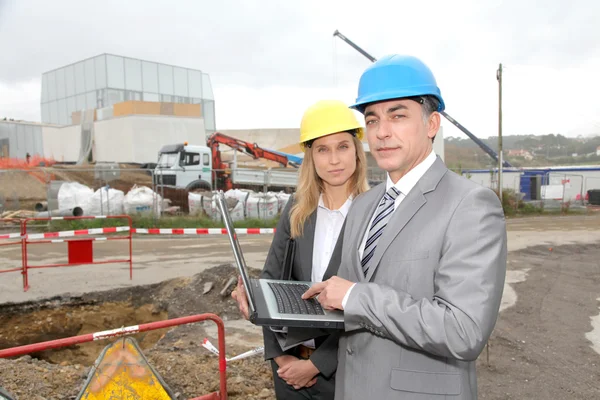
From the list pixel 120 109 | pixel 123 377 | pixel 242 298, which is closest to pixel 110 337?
pixel 123 377

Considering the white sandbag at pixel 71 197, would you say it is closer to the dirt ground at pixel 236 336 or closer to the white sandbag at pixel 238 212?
the white sandbag at pixel 238 212

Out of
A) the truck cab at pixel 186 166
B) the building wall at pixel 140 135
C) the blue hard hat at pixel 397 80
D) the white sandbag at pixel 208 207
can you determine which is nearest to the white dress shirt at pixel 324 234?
the blue hard hat at pixel 397 80

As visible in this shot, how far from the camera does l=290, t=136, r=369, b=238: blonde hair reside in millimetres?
2521

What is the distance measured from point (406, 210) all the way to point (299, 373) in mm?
1140

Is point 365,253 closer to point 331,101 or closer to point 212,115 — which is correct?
point 331,101

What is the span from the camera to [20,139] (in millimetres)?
37562

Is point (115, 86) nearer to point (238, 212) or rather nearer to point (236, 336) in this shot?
point (238, 212)

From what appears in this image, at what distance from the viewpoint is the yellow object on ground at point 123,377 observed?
2.84 m

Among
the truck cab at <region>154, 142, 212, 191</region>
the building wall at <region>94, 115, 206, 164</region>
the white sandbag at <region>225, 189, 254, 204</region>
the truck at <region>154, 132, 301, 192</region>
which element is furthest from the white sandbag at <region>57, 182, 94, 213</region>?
the building wall at <region>94, 115, 206, 164</region>

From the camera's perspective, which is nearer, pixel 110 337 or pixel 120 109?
pixel 110 337

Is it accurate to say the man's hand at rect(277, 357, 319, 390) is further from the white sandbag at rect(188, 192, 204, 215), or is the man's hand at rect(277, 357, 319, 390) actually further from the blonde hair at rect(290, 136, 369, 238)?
the white sandbag at rect(188, 192, 204, 215)

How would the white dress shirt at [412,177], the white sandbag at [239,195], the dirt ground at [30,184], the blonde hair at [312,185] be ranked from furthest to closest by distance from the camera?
the dirt ground at [30,184]
the white sandbag at [239,195]
the blonde hair at [312,185]
the white dress shirt at [412,177]

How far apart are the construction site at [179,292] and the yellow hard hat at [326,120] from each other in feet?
4.80

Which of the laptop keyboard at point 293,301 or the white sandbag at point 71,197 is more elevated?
the laptop keyboard at point 293,301
